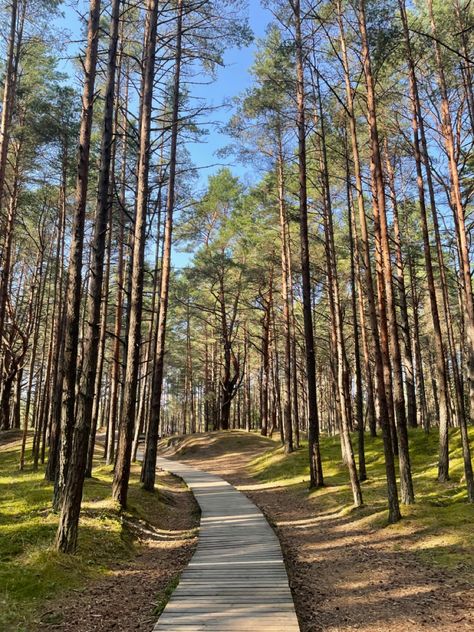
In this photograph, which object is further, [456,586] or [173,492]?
[173,492]

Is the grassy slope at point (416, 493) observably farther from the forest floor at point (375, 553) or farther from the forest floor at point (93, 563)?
the forest floor at point (93, 563)

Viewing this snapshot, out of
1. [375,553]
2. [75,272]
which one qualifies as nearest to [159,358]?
[75,272]

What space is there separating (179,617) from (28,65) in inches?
624

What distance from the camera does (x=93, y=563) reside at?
6.31m

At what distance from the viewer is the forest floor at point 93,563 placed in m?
4.79

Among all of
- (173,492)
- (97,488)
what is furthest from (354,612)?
(173,492)

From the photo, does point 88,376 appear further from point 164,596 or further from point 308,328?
point 308,328

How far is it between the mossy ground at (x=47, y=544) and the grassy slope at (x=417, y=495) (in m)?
4.52

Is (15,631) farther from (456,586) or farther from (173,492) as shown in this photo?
(173,492)

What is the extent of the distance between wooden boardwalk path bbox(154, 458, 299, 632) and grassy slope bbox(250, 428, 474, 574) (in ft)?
7.34

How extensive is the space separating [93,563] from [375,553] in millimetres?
4295

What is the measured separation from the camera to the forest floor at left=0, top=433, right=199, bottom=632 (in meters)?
4.79

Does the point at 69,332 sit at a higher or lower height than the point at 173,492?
higher

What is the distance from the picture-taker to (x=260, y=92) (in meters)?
14.2
